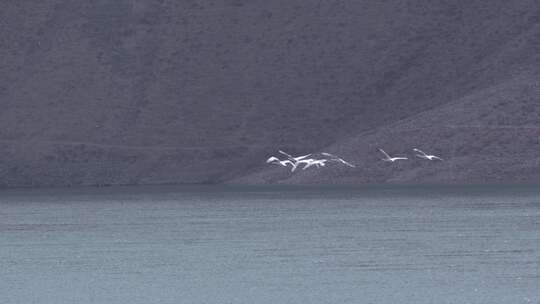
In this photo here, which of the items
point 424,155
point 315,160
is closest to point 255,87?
point 315,160

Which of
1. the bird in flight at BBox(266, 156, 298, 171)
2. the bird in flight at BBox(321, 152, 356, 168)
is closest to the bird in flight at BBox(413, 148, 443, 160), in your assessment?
the bird in flight at BBox(321, 152, 356, 168)

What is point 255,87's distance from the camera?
9275 centimetres

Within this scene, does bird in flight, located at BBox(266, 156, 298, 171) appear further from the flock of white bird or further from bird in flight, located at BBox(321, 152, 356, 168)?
bird in flight, located at BBox(321, 152, 356, 168)

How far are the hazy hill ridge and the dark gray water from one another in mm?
18235

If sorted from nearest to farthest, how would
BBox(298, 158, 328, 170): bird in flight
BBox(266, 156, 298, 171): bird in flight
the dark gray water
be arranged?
the dark gray water
BBox(298, 158, 328, 170): bird in flight
BBox(266, 156, 298, 171): bird in flight

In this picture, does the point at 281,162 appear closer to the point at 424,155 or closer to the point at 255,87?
the point at 424,155

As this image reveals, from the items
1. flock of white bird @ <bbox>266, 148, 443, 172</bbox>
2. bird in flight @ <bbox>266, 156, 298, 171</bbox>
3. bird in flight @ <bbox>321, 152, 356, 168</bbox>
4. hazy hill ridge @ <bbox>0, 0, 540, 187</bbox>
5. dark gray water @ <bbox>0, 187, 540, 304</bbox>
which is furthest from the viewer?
hazy hill ridge @ <bbox>0, 0, 540, 187</bbox>

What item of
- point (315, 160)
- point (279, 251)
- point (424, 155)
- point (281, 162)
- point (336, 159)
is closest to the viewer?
point (279, 251)

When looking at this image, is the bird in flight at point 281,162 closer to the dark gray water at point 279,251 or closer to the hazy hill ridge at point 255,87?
the hazy hill ridge at point 255,87

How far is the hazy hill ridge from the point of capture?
270 feet

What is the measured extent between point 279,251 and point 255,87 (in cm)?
5346

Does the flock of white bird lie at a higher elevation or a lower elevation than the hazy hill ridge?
lower

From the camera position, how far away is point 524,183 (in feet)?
240

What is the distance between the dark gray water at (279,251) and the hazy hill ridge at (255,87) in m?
18.2
